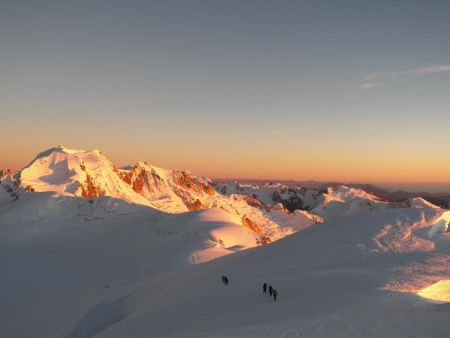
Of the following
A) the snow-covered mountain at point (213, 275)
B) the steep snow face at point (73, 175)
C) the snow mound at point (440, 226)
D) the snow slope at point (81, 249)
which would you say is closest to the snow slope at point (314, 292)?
the snow-covered mountain at point (213, 275)

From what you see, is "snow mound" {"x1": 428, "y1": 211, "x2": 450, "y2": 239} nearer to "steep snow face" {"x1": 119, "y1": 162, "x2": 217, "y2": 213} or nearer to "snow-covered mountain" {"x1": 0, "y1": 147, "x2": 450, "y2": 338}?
"snow-covered mountain" {"x1": 0, "y1": 147, "x2": 450, "y2": 338}

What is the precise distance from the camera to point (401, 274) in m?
22.4

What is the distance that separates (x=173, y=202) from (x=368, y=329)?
504 feet

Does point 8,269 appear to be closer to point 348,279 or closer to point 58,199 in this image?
point 58,199

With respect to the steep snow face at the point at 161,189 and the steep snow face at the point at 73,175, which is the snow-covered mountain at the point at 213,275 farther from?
the steep snow face at the point at 161,189

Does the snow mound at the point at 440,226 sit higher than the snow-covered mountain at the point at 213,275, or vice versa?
the snow mound at the point at 440,226

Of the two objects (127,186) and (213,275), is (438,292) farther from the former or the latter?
(127,186)

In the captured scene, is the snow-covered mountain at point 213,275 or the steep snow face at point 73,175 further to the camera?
the steep snow face at point 73,175

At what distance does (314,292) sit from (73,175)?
10608 cm

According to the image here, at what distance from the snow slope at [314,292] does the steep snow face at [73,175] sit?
262ft

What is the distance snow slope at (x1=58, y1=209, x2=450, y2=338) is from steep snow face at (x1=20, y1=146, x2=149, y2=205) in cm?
7982

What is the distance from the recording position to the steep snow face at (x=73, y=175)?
107 metres

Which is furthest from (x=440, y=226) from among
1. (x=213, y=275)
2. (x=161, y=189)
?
(x=161, y=189)

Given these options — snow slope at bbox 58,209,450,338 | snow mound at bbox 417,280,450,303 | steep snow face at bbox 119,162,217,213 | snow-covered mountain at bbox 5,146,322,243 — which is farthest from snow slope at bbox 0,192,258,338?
steep snow face at bbox 119,162,217,213
